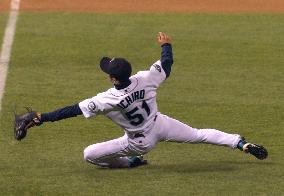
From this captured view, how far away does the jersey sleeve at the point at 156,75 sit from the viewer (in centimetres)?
972

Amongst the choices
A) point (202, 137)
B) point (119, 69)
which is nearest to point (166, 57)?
point (119, 69)

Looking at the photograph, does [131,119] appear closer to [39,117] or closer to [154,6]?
[39,117]

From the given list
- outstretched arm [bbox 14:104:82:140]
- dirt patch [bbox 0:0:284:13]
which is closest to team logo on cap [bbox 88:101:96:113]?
outstretched arm [bbox 14:104:82:140]

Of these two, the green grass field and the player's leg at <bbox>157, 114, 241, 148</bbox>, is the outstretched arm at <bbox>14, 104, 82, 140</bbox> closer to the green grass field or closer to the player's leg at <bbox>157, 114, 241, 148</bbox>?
the green grass field

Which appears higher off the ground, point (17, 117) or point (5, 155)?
point (17, 117)

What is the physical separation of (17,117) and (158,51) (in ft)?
18.0

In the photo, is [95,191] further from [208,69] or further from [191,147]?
[208,69]

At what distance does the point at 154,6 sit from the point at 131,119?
8.27 m

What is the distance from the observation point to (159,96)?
41.7 feet

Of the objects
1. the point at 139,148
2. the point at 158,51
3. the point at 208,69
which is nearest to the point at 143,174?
the point at 139,148

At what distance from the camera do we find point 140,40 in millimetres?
15375

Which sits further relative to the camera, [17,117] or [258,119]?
[258,119]

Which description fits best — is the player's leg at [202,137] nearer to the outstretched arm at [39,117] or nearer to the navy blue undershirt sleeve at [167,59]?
the navy blue undershirt sleeve at [167,59]

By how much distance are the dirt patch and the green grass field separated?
45cm
